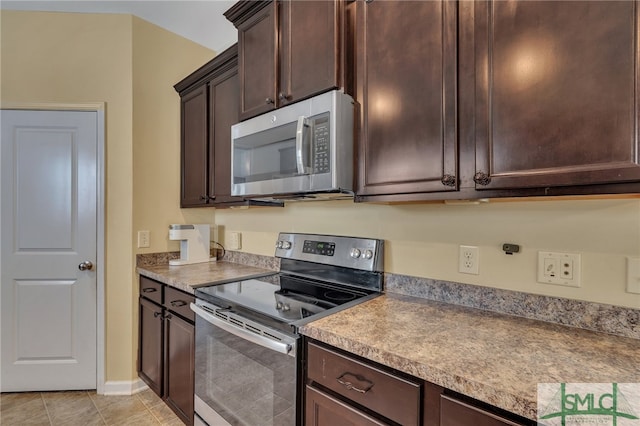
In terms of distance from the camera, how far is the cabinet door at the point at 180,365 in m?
1.74

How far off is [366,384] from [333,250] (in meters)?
0.85

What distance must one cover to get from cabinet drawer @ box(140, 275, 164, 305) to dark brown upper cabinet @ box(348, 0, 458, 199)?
1545 millimetres

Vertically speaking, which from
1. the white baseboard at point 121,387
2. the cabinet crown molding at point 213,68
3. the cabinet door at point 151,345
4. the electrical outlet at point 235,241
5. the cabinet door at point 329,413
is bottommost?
the white baseboard at point 121,387

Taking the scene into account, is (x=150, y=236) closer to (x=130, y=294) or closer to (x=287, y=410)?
(x=130, y=294)

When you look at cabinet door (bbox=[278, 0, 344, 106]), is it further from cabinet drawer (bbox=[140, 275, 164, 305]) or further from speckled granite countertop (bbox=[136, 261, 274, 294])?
cabinet drawer (bbox=[140, 275, 164, 305])

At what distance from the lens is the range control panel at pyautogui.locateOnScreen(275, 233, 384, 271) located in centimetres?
158

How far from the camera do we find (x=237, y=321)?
1387mm

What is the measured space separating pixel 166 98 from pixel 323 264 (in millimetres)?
1878

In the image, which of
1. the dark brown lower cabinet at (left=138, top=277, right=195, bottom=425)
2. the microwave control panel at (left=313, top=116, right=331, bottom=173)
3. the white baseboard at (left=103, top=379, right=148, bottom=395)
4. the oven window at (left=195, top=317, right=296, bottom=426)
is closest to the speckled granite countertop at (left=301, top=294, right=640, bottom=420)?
the oven window at (left=195, top=317, right=296, bottom=426)

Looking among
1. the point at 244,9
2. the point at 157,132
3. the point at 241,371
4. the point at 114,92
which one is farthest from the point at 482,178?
the point at 114,92

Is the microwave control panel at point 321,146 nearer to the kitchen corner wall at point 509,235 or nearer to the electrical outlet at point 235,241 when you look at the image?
the kitchen corner wall at point 509,235

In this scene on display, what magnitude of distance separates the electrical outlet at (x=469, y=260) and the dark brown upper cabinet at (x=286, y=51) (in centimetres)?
89

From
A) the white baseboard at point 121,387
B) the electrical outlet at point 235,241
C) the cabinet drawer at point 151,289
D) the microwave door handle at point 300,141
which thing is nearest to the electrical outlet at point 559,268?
the microwave door handle at point 300,141

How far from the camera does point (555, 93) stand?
35.0 inches
